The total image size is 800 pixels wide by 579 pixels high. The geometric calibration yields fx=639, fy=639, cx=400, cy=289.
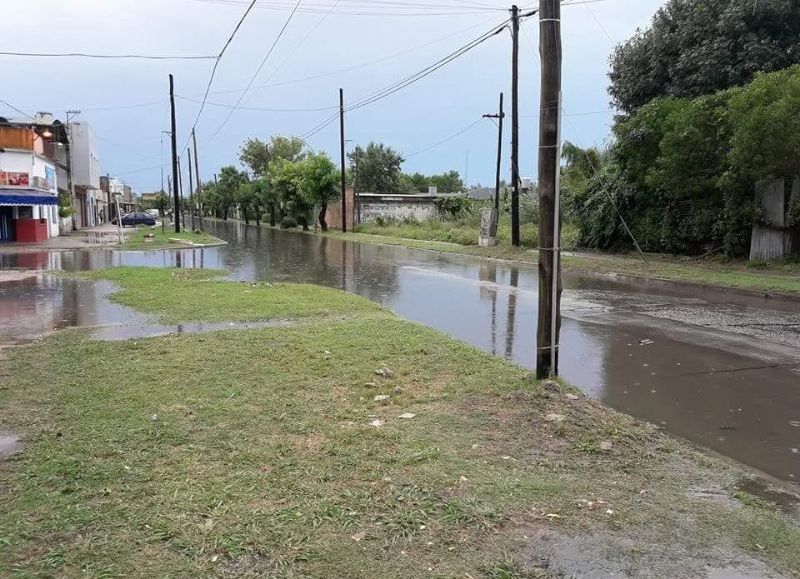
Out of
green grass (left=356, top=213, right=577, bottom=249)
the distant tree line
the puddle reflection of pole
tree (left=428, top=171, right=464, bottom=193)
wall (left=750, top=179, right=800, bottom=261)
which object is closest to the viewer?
the puddle reflection of pole

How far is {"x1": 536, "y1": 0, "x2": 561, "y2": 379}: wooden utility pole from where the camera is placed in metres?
6.46

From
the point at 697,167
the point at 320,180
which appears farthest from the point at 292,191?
the point at 697,167

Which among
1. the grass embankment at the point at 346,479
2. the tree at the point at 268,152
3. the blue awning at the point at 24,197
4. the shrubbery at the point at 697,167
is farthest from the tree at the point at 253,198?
the grass embankment at the point at 346,479

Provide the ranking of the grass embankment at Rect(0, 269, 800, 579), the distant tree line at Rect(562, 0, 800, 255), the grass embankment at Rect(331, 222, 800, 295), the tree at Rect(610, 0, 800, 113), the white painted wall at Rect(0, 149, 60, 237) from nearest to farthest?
the grass embankment at Rect(0, 269, 800, 579) → the grass embankment at Rect(331, 222, 800, 295) → the distant tree line at Rect(562, 0, 800, 255) → the tree at Rect(610, 0, 800, 113) → the white painted wall at Rect(0, 149, 60, 237)

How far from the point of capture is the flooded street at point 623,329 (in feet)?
20.6

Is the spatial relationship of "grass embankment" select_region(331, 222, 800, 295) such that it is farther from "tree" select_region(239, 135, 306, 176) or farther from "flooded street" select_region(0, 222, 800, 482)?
"tree" select_region(239, 135, 306, 176)

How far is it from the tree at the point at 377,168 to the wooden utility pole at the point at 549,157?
6341 centimetres

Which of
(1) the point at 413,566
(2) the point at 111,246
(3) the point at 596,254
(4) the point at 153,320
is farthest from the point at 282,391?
(2) the point at 111,246

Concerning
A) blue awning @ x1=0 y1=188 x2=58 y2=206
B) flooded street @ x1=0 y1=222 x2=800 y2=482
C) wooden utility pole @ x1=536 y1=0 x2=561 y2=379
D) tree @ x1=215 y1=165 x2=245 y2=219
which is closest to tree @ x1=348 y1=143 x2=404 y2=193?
tree @ x1=215 y1=165 x2=245 y2=219

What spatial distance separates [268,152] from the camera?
90375mm

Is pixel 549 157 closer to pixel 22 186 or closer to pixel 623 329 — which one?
pixel 623 329

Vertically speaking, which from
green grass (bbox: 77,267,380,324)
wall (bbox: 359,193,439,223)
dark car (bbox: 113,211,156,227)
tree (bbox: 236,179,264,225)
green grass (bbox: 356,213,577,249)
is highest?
tree (bbox: 236,179,264,225)

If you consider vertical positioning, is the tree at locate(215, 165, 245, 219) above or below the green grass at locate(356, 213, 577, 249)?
above

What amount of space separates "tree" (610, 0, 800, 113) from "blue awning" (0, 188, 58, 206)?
28.1m
